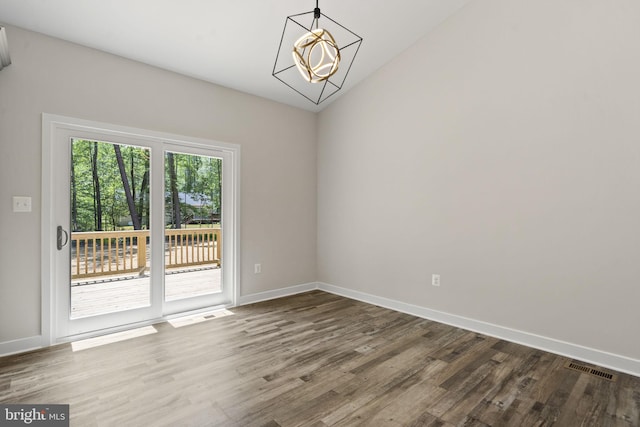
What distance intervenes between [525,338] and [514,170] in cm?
153

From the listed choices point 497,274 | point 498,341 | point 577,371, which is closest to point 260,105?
point 497,274

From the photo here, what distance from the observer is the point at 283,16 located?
10.0 ft

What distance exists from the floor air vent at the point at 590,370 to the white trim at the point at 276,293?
3.14 meters

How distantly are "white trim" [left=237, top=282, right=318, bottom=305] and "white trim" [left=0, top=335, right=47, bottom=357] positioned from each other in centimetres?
191

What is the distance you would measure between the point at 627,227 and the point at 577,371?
45.5 inches

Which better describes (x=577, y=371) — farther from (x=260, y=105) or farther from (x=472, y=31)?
(x=260, y=105)

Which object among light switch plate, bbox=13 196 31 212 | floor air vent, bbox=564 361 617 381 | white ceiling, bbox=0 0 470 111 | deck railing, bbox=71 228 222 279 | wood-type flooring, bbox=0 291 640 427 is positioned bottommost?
floor air vent, bbox=564 361 617 381

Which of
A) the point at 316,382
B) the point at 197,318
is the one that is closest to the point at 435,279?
the point at 316,382

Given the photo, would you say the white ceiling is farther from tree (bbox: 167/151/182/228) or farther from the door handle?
the door handle

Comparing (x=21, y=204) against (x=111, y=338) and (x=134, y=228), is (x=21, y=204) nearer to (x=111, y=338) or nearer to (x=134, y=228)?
(x=134, y=228)

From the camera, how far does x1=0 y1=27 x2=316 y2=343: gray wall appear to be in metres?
2.68

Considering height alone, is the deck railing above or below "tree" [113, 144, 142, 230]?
below

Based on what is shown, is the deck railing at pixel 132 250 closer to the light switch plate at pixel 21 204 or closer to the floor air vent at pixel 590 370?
the light switch plate at pixel 21 204


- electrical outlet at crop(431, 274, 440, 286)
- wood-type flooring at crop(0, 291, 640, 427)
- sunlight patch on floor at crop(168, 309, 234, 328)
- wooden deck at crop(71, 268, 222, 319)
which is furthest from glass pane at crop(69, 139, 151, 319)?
electrical outlet at crop(431, 274, 440, 286)
